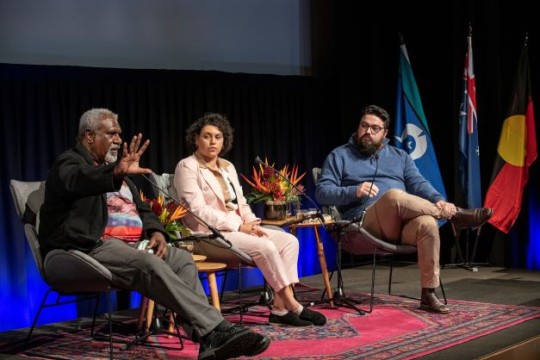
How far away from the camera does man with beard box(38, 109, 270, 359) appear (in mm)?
3645

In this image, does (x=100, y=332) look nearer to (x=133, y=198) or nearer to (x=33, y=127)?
(x=133, y=198)

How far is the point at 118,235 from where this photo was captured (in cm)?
430

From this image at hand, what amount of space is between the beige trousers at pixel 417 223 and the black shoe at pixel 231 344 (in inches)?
64.9

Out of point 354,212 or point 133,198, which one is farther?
point 354,212

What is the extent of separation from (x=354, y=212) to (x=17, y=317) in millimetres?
2269

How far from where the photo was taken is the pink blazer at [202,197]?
4824mm

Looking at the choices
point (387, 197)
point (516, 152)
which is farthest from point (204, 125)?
point (516, 152)

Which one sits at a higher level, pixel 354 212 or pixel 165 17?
pixel 165 17

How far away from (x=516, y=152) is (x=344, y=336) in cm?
325

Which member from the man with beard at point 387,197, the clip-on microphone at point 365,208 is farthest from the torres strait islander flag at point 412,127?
the clip-on microphone at point 365,208

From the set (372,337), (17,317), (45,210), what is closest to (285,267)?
(372,337)

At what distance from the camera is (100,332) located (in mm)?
4906

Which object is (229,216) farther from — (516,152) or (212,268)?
(516,152)

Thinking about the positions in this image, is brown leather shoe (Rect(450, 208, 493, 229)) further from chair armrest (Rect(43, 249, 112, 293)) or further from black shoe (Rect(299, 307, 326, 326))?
chair armrest (Rect(43, 249, 112, 293))
